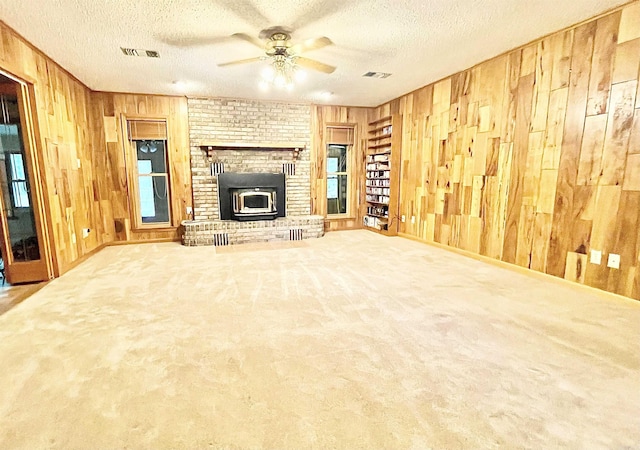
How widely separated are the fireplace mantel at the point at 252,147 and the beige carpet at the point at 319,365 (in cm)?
291

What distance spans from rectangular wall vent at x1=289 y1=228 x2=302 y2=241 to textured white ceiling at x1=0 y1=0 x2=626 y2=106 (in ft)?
8.30

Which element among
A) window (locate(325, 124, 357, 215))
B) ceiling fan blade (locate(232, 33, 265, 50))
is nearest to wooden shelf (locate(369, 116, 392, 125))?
window (locate(325, 124, 357, 215))

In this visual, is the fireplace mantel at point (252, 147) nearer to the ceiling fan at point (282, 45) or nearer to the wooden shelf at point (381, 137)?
the wooden shelf at point (381, 137)

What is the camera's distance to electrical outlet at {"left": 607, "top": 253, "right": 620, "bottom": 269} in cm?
275

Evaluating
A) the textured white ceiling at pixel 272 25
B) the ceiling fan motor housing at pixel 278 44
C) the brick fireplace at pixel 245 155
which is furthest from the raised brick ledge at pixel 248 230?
the ceiling fan motor housing at pixel 278 44

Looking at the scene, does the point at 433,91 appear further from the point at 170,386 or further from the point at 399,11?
the point at 170,386

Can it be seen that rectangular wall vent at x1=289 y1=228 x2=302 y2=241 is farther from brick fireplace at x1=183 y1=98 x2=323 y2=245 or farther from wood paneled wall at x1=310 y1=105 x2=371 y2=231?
wood paneled wall at x1=310 y1=105 x2=371 y2=231

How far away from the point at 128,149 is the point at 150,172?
602 millimetres

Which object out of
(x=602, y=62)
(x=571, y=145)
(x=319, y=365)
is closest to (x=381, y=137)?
(x=571, y=145)

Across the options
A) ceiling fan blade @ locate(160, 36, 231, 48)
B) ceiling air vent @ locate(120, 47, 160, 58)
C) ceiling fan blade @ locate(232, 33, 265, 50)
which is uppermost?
ceiling air vent @ locate(120, 47, 160, 58)

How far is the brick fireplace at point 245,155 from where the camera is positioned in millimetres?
5387

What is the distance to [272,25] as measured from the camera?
286 cm

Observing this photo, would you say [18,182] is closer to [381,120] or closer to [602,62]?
[381,120]

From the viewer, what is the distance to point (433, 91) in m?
4.82
